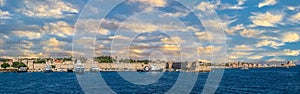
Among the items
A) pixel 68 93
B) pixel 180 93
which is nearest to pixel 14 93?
pixel 68 93

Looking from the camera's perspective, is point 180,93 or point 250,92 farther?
point 250,92

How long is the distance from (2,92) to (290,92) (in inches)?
2413

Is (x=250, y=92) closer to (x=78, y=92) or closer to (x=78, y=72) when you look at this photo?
(x=78, y=92)

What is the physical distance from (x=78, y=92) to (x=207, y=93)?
84.6ft

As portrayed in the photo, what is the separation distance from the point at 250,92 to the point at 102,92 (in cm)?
3012

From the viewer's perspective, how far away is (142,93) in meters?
81.6

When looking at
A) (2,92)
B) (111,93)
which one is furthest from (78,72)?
(111,93)

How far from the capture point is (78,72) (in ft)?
620

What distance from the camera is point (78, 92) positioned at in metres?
86.2

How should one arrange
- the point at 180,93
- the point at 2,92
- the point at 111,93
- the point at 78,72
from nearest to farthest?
Answer: the point at 180,93 → the point at 111,93 → the point at 2,92 → the point at 78,72

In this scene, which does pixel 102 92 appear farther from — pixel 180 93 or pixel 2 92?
pixel 2 92

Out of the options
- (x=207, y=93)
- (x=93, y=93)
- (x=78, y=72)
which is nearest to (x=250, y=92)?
(x=207, y=93)

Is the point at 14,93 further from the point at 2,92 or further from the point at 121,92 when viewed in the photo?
the point at 121,92

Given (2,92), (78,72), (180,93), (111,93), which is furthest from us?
(78,72)
